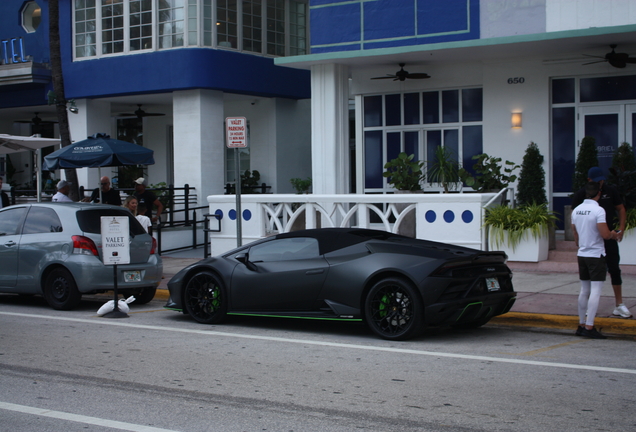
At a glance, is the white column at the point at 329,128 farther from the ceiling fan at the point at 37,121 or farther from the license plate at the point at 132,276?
the ceiling fan at the point at 37,121

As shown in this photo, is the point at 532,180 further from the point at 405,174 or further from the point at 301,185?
the point at 301,185

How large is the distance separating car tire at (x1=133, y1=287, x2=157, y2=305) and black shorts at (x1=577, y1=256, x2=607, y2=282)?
6.72m

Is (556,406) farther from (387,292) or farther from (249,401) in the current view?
(387,292)

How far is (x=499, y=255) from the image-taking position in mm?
8664

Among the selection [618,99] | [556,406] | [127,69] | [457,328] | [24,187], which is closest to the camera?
[556,406]

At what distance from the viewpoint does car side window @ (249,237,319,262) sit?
902 cm

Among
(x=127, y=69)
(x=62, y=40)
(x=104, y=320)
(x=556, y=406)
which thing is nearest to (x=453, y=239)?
(x=104, y=320)

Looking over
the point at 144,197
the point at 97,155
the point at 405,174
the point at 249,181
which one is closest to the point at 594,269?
the point at 405,174

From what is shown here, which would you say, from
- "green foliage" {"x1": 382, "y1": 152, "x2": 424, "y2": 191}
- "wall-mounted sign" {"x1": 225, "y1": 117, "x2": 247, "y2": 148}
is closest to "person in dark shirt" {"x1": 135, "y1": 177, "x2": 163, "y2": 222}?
"wall-mounted sign" {"x1": 225, "y1": 117, "x2": 247, "y2": 148}

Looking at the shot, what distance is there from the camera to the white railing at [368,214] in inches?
514

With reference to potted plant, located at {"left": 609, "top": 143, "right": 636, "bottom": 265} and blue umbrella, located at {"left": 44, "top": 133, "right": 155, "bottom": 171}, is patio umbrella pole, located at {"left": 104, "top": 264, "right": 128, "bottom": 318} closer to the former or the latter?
blue umbrella, located at {"left": 44, "top": 133, "right": 155, "bottom": 171}

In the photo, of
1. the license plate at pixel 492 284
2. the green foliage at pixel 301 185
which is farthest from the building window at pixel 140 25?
the license plate at pixel 492 284

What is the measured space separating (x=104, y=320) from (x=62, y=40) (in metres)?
14.6

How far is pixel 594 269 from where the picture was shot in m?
8.21
